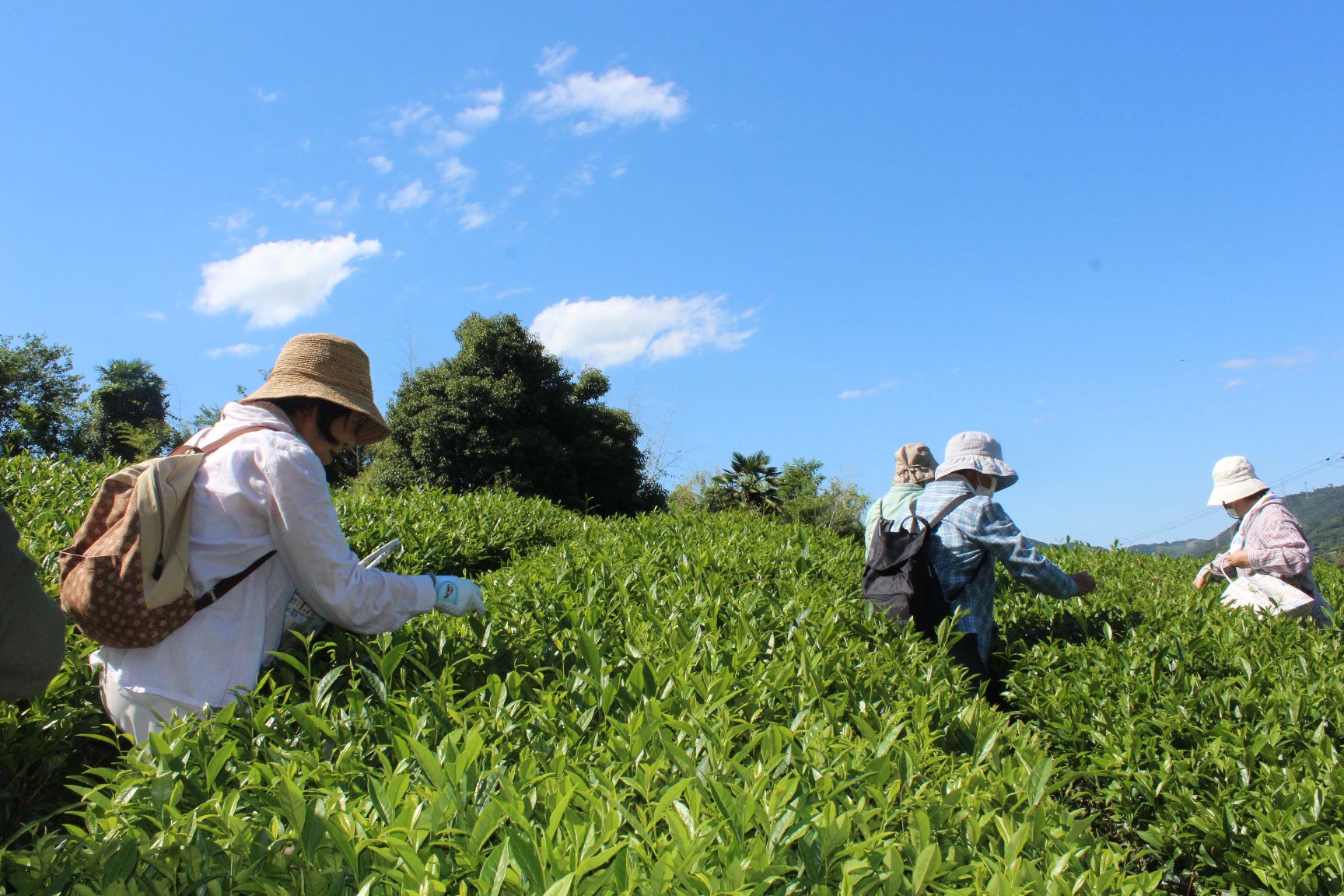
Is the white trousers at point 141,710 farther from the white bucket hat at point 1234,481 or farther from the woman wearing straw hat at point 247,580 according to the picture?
the white bucket hat at point 1234,481

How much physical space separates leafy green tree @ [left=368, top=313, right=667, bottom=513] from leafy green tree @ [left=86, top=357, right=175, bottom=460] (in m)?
19.3

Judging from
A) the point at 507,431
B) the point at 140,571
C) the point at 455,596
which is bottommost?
the point at 455,596

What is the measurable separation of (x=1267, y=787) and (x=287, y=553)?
10.7ft

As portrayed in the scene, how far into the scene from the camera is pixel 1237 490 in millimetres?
5586

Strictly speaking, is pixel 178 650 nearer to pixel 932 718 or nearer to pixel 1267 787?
pixel 932 718

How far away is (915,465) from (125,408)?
54.8m

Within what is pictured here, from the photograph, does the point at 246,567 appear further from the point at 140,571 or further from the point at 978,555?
the point at 978,555

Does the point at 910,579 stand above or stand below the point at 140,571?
below

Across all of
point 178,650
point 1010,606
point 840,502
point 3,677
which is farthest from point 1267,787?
point 840,502

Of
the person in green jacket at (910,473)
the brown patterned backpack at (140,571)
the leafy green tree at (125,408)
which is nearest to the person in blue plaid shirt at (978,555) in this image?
the person in green jacket at (910,473)

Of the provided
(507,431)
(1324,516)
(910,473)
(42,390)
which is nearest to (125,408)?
(42,390)

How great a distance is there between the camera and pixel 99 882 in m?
1.51

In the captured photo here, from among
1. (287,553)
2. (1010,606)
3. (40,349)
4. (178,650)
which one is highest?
(40,349)

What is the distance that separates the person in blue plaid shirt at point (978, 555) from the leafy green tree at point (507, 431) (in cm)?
1829
